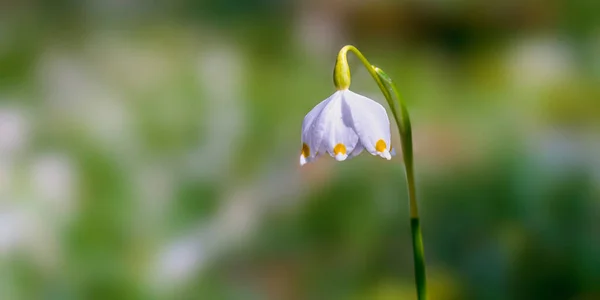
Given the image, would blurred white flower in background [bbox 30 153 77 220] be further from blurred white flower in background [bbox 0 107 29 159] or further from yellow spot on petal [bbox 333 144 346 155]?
yellow spot on petal [bbox 333 144 346 155]

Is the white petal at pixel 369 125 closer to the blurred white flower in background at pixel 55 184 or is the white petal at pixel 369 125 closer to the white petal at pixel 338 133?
the white petal at pixel 338 133

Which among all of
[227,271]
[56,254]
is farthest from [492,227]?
[56,254]

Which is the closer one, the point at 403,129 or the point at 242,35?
the point at 403,129

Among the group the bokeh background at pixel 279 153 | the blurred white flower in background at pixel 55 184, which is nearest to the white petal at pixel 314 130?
the bokeh background at pixel 279 153

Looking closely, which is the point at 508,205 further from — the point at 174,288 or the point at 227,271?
the point at 174,288

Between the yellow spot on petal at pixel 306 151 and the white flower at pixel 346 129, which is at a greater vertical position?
the white flower at pixel 346 129

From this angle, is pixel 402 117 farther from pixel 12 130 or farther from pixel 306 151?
pixel 12 130

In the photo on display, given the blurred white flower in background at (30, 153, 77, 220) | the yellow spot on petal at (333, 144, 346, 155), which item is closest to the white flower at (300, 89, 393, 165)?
the yellow spot on petal at (333, 144, 346, 155)
